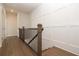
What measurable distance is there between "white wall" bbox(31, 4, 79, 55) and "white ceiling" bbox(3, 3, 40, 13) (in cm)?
10

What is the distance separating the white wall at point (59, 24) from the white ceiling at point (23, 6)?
0.10m

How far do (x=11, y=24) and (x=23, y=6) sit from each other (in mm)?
423

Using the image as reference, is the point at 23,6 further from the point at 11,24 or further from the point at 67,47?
the point at 67,47

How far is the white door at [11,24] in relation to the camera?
2.18 meters

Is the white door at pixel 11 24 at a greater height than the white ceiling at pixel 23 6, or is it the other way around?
the white ceiling at pixel 23 6

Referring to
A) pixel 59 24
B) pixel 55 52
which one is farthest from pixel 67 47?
pixel 59 24

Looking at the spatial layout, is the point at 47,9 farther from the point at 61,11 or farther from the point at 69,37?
the point at 69,37

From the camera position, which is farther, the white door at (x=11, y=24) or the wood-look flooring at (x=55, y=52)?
the white door at (x=11, y=24)

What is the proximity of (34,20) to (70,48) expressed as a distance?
2.97 ft

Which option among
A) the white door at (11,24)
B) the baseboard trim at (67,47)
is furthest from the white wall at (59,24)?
the white door at (11,24)

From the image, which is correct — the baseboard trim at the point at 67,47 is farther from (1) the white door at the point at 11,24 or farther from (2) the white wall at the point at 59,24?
(1) the white door at the point at 11,24

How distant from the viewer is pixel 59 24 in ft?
7.97

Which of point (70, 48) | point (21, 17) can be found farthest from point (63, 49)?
point (21, 17)

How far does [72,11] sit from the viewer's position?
2176 mm
